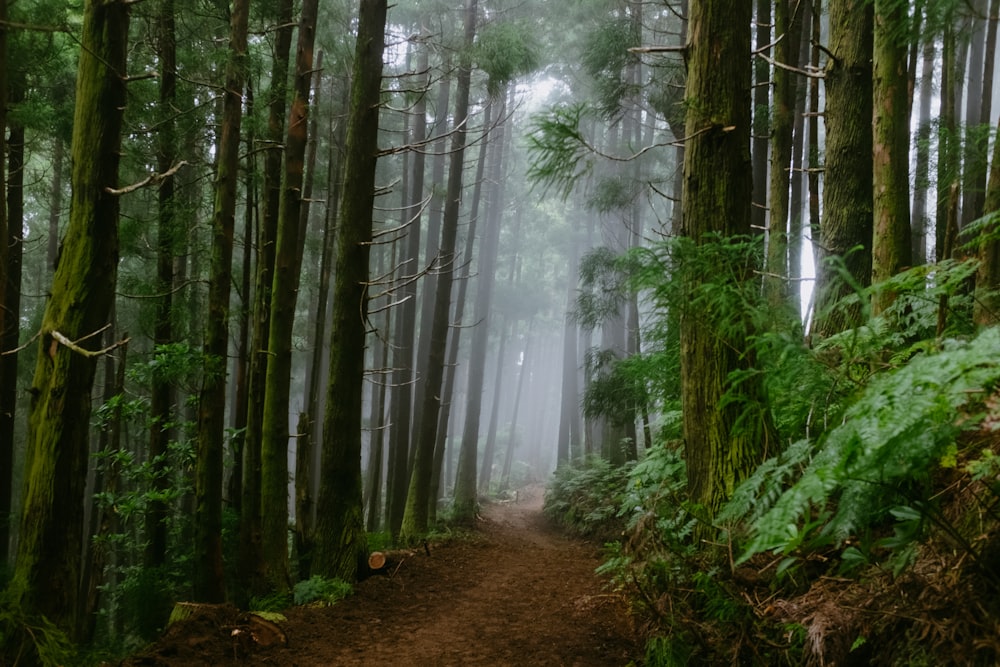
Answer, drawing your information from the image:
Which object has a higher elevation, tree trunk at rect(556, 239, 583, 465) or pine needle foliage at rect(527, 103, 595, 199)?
pine needle foliage at rect(527, 103, 595, 199)

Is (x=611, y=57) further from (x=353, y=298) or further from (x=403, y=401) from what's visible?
(x=403, y=401)

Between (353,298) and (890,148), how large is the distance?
18.6 ft

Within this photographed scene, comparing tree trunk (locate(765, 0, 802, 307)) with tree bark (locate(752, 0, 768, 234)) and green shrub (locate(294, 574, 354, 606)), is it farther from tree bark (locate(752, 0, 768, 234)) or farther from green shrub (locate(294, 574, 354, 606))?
green shrub (locate(294, 574, 354, 606))

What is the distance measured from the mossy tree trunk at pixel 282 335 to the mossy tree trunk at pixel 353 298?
760mm

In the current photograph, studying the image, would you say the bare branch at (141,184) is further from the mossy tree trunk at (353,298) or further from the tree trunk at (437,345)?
the tree trunk at (437,345)

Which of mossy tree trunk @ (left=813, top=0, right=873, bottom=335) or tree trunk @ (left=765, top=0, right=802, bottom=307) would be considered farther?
tree trunk @ (left=765, top=0, right=802, bottom=307)

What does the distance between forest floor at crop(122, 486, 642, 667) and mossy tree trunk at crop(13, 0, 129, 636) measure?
954 millimetres

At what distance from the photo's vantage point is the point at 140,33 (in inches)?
368

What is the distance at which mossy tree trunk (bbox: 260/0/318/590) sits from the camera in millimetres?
8164

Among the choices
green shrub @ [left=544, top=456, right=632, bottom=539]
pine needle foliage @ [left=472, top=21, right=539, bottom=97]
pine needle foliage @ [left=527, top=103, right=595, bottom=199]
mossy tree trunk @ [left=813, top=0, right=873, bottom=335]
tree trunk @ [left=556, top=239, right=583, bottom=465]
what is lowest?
green shrub @ [left=544, top=456, right=632, bottom=539]

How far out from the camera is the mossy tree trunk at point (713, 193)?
13.1 ft

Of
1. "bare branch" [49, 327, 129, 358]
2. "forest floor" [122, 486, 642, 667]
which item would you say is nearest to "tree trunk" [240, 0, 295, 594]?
"forest floor" [122, 486, 642, 667]

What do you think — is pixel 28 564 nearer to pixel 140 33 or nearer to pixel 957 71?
pixel 140 33

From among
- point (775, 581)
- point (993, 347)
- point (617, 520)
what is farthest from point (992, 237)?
point (617, 520)
